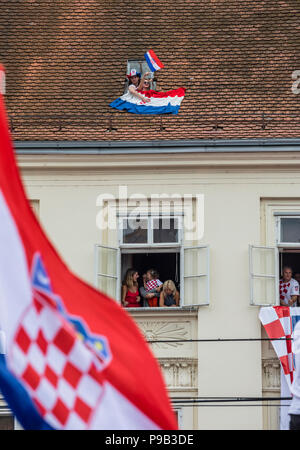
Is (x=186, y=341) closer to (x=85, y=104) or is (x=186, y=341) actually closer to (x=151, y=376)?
(x=85, y=104)

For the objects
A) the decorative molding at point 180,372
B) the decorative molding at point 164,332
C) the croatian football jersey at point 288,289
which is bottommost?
the decorative molding at point 180,372

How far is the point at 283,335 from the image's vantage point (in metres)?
17.8

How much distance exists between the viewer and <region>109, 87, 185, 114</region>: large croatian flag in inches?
767

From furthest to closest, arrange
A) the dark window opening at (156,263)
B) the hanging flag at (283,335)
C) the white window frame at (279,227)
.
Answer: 1. the dark window opening at (156,263)
2. the white window frame at (279,227)
3. the hanging flag at (283,335)

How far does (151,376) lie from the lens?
796cm

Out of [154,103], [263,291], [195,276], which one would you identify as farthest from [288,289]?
[154,103]

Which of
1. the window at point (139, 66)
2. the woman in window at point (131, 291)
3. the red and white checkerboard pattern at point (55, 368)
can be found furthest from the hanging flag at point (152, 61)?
the red and white checkerboard pattern at point (55, 368)

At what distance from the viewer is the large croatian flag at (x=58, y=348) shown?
7777 mm

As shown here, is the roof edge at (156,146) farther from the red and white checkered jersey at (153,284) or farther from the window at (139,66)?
the red and white checkered jersey at (153,284)

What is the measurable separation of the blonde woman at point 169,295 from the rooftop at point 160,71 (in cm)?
240

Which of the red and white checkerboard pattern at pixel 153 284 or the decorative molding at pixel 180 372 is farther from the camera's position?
the red and white checkerboard pattern at pixel 153 284

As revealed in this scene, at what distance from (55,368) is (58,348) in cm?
14

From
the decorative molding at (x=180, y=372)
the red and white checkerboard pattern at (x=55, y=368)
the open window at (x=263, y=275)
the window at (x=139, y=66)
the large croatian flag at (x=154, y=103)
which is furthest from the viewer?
the window at (x=139, y=66)

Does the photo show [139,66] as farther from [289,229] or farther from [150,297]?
[150,297]
